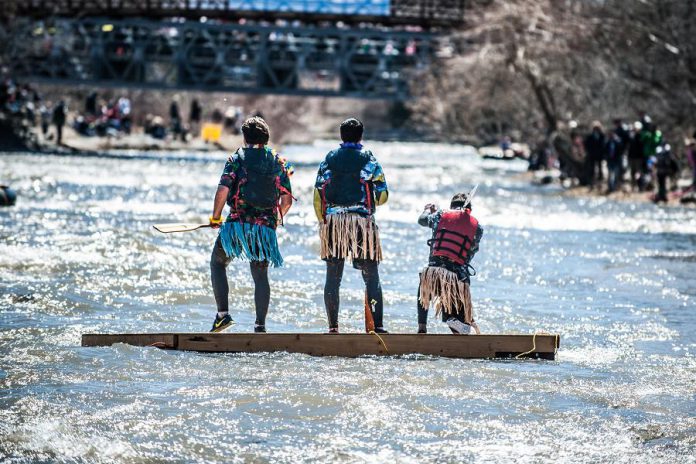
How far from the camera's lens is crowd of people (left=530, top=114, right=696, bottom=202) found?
124 feet

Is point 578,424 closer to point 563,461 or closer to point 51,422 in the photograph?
point 563,461

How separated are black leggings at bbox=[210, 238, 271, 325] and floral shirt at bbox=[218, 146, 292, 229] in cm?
31

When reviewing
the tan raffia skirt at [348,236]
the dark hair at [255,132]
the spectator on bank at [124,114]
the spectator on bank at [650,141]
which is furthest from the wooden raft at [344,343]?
the spectator on bank at [124,114]

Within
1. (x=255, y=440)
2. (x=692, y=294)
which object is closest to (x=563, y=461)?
(x=255, y=440)

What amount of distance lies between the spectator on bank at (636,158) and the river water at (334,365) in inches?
430

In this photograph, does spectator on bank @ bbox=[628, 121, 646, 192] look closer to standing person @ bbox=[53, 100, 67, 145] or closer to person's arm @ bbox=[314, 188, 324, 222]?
person's arm @ bbox=[314, 188, 324, 222]

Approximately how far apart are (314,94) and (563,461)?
75776 mm

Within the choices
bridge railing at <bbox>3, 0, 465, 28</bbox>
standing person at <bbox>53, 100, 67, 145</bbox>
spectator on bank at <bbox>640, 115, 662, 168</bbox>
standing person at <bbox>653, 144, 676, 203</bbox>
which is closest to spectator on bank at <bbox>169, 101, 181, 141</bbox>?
bridge railing at <bbox>3, 0, 465, 28</bbox>

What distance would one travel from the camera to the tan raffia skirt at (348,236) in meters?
13.3

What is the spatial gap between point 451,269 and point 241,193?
187 cm

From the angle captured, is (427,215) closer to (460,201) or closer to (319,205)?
(460,201)

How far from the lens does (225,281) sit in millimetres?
13594

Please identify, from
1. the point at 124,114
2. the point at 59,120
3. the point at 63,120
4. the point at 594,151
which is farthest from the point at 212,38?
the point at 594,151

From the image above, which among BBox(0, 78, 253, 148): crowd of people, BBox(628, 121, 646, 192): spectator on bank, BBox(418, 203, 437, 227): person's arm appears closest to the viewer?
BBox(418, 203, 437, 227): person's arm
